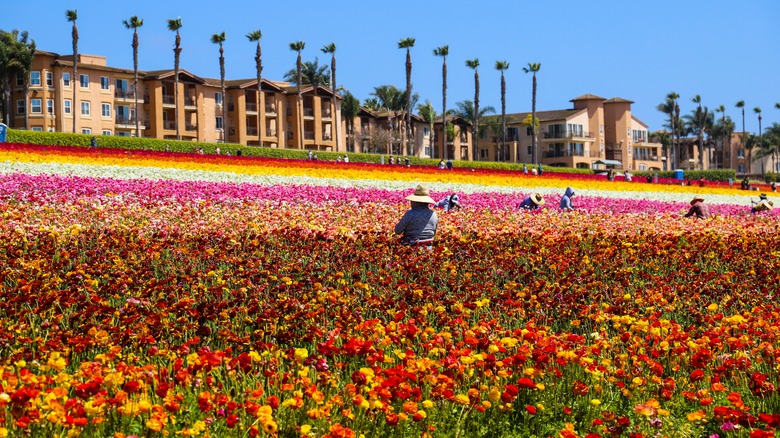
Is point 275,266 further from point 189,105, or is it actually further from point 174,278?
point 189,105

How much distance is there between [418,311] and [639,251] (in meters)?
5.55

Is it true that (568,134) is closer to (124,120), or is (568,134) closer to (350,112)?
(350,112)

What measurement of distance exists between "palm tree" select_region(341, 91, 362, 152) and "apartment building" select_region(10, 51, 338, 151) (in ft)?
9.16

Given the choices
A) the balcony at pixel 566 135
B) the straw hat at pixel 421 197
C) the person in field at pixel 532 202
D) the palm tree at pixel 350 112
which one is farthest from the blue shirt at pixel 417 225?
the balcony at pixel 566 135

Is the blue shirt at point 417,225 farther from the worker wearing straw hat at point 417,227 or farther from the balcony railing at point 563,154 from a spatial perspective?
the balcony railing at point 563,154

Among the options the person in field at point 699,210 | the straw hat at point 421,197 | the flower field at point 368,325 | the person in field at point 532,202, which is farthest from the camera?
the person in field at point 532,202

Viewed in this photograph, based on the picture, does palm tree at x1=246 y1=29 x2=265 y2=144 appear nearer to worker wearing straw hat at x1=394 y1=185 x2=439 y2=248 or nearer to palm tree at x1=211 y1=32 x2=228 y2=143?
palm tree at x1=211 y1=32 x2=228 y2=143

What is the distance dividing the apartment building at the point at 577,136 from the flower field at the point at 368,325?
287ft

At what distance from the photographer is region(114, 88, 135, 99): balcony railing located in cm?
7175

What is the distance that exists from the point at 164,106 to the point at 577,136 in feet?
160

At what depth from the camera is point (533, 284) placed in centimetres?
897

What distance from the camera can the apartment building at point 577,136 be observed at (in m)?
102

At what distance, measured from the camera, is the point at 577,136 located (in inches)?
4013

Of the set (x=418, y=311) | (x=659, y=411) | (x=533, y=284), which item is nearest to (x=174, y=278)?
(x=418, y=311)
